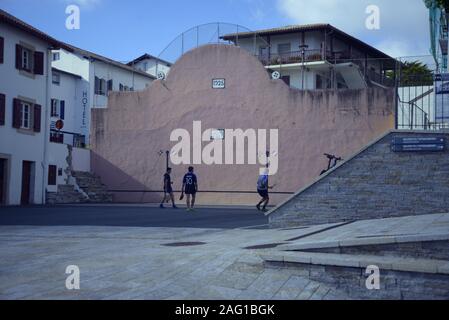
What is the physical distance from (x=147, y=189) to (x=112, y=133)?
3.94m

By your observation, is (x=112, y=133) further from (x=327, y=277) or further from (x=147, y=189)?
(x=327, y=277)

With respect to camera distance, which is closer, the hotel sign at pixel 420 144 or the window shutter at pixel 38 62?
the hotel sign at pixel 420 144

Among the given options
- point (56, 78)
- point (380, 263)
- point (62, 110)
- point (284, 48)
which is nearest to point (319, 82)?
point (284, 48)

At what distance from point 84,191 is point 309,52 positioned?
2002 cm

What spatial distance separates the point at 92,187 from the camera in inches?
1251

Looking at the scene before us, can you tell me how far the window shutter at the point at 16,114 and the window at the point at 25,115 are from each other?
644mm

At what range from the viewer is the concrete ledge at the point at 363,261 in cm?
643

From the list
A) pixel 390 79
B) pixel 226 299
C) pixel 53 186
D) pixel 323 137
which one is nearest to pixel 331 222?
pixel 226 299

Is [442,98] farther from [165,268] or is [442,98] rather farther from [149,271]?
[149,271]

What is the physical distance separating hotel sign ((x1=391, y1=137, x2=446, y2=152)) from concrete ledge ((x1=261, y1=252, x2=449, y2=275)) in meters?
6.38

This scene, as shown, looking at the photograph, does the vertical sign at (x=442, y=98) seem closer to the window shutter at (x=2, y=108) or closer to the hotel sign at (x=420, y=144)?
the hotel sign at (x=420, y=144)

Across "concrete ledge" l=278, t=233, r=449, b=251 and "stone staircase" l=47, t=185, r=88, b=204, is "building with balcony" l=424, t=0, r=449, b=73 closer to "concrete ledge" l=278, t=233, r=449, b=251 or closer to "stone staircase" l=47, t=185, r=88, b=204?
"concrete ledge" l=278, t=233, r=449, b=251

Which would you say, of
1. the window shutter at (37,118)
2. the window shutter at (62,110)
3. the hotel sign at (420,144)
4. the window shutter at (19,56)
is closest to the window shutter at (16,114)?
the window shutter at (37,118)

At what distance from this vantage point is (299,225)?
1383cm
